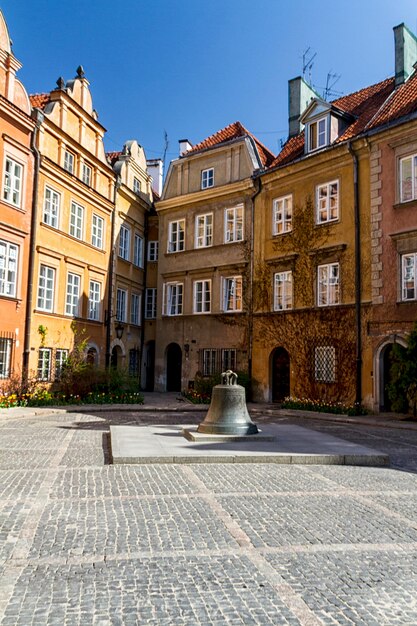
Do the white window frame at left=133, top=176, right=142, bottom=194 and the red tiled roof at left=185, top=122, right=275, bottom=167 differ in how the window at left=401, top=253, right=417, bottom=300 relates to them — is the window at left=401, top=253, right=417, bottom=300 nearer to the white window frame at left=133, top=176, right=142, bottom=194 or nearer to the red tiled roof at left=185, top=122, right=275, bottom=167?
the red tiled roof at left=185, top=122, right=275, bottom=167

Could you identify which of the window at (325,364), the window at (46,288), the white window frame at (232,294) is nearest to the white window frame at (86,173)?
the window at (46,288)

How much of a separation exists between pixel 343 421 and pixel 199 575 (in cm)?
1456

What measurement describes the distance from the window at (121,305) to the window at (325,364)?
429 inches

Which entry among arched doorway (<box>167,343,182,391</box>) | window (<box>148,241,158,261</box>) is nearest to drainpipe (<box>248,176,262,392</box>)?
arched doorway (<box>167,343,182,391</box>)

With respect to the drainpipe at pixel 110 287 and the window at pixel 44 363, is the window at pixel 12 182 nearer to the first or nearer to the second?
the window at pixel 44 363

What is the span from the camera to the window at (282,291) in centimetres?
2388

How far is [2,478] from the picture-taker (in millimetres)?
7957

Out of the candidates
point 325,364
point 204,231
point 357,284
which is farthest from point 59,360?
point 357,284

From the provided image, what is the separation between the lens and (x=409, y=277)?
19.2 metres

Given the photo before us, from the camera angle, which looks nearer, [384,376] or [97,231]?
[384,376]

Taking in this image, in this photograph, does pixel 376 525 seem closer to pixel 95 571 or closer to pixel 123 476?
pixel 95 571

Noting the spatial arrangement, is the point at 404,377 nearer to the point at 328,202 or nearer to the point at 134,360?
the point at 328,202

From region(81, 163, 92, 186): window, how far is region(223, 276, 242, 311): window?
7972 millimetres

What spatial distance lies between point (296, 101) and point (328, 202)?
7777 mm
